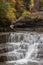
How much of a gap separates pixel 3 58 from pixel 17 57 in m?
0.94

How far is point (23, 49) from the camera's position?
16766 millimetres

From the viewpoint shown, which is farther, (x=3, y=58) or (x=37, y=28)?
(x=37, y=28)

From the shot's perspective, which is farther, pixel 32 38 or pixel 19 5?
pixel 19 5

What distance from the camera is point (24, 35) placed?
62.3 ft

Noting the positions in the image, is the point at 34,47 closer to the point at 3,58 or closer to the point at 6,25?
the point at 3,58

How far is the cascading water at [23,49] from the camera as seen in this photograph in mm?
14995

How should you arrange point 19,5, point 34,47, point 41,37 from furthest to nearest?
point 19,5, point 41,37, point 34,47

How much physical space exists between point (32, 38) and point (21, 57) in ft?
10.7

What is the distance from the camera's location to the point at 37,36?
18656 mm

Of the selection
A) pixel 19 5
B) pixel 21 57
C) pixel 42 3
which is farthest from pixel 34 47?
pixel 19 5

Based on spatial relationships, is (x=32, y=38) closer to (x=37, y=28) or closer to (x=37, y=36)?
(x=37, y=36)

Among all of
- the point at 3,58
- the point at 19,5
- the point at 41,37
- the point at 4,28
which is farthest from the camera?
the point at 19,5

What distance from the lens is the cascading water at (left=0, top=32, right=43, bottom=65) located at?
15.0m

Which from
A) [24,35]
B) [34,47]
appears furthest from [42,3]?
[34,47]
